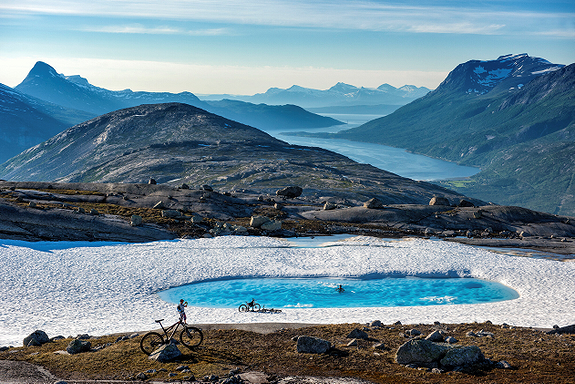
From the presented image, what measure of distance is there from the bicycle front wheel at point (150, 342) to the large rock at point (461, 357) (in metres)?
17.0

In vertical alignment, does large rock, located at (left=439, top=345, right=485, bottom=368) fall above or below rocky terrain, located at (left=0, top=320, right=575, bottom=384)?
above

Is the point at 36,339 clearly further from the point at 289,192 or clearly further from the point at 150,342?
the point at 289,192

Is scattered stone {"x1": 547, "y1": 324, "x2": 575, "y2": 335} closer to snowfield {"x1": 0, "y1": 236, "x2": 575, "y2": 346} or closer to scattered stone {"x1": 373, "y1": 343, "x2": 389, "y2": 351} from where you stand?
snowfield {"x1": 0, "y1": 236, "x2": 575, "y2": 346}

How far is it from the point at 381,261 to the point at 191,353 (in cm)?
3711

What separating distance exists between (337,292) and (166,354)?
27282 millimetres

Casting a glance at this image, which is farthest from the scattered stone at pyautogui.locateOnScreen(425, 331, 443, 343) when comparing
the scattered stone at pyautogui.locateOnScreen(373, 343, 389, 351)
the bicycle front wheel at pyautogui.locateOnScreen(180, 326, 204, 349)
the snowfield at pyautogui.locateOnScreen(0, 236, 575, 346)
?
the bicycle front wheel at pyautogui.locateOnScreen(180, 326, 204, 349)

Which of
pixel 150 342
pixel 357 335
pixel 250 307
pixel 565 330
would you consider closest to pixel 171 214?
pixel 250 307

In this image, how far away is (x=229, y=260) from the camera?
2299 inches

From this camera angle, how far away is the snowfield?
124 feet

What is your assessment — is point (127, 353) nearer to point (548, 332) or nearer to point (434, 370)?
point (434, 370)

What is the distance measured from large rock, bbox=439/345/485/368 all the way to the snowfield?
12197mm

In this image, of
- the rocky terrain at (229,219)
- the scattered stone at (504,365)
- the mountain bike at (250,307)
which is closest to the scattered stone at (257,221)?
the rocky terrain at (229,219)

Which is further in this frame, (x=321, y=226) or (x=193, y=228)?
(x=321, y=226)

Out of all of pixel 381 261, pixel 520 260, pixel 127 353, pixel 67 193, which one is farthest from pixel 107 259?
pixel 520 260
